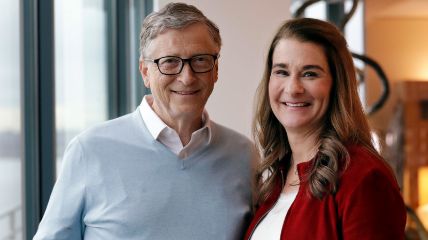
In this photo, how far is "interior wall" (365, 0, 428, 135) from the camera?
559 centimetres

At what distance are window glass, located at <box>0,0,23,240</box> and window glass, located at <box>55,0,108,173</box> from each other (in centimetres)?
28

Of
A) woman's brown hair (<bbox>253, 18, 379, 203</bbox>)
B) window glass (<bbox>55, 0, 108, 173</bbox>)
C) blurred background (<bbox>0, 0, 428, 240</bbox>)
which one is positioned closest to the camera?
woman's brown hair (<bbox>253, 18, 379, 203</bbox>)

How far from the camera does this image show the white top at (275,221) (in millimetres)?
1669

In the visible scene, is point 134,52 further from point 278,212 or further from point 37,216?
point 278,212

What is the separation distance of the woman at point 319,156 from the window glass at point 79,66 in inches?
31.6

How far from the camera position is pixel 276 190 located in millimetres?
1809

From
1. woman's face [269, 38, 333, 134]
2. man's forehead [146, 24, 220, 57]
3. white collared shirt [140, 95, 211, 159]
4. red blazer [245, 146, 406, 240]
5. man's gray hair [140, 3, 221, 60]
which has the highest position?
man's gray hair [140, 3, 221, 60]

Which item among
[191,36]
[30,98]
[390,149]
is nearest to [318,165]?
[191,36]

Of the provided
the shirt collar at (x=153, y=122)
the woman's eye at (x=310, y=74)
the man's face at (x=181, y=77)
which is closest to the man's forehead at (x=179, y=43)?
the man's face at (x=181, y=77)

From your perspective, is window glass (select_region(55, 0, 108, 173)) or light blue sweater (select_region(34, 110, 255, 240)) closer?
light blue sweater (select_region(34, 110, 255, 240))

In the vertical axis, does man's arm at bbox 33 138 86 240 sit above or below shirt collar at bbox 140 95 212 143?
below

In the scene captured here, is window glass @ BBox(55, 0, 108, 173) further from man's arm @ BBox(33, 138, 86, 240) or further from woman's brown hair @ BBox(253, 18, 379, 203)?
woman's brown hair @ BBox(253, 18, 379, 203)

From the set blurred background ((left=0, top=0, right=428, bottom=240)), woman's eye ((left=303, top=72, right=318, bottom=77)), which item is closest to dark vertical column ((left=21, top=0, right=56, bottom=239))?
blurred background ((left=0, top=0, right=428, bottom=240))

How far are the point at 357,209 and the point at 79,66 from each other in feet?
4.87
